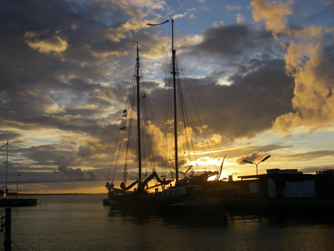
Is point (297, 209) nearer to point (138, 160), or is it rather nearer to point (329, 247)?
point (329, 247)

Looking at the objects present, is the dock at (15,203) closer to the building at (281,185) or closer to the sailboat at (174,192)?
the sailboat at (174,192)

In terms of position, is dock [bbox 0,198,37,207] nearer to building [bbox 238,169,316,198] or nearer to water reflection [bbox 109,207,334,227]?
water reflection [bbox 109,207,334,227]

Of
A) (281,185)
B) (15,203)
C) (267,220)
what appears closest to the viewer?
(267,220)

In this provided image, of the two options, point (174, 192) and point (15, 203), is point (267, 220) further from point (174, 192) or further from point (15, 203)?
point (15, 203)

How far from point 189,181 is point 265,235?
1233 inches

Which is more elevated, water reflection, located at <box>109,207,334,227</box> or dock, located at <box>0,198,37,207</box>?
water reflection, located at <box>109,207,334,227</box>

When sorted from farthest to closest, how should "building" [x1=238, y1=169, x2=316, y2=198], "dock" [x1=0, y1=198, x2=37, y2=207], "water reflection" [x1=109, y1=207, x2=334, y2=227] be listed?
"dock" [x1=0, y1=198, x2=37, y2=207]
"building" [x1=238, y1=169, x2=316, y2=198]
"water reflection" [x1=109, y1=207, x2=334, y2=227]

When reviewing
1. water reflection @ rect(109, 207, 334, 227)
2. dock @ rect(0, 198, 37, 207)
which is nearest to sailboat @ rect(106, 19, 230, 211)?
water reflection @ rect(109, 207, 334, 227)

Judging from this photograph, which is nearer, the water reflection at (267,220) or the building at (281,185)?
the water reflection at (267,220)

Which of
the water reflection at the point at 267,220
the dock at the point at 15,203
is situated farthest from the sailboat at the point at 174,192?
the dock at the point at 15,203

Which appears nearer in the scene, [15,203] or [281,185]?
[281,185]

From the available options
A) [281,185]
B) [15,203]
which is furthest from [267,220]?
[15,203]

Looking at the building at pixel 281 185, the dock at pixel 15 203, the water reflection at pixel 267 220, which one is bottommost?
the dock at pixel 15 203

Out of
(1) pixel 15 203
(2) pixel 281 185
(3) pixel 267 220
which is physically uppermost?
(2) pixel 281 185
